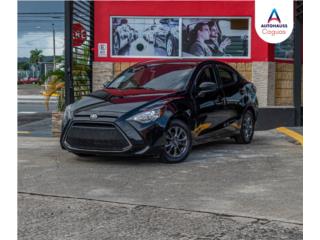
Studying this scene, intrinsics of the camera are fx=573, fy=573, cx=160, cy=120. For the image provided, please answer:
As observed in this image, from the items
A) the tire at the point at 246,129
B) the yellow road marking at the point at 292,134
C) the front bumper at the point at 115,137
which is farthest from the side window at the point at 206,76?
the yellow road marking at the point at 292,134

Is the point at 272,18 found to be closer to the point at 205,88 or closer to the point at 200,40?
the point at 200,40

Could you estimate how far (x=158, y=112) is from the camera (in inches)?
307

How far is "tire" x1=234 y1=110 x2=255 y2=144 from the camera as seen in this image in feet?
32.8

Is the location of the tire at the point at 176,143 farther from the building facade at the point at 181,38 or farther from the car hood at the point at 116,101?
the building facade at the point at 181,38

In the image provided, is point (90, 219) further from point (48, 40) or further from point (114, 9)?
point (48, 40)

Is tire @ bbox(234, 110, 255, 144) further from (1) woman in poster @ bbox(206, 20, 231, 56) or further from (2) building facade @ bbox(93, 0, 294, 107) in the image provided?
(1) woman in poster @ bbox(206, 20, 231, 56)

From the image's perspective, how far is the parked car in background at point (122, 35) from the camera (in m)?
14.3

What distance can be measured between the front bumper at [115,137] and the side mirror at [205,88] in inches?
48.0

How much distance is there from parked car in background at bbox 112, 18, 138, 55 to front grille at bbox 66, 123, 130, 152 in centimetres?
655

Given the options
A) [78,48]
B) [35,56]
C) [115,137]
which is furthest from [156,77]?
[35,56]

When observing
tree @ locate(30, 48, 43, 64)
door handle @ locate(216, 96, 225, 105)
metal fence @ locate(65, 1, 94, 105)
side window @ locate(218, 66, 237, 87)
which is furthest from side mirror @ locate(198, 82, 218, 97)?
tree @ locate(30, 48, 43, 64)

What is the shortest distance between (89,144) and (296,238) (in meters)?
3.92

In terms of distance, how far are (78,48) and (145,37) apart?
208cm
